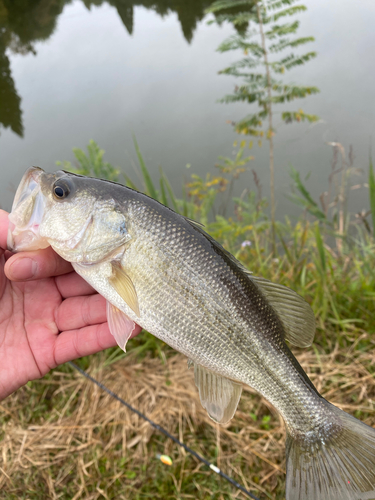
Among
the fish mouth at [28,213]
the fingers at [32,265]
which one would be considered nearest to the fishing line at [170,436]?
the fingers at [32,265]

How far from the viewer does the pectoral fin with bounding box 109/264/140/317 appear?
164 cm

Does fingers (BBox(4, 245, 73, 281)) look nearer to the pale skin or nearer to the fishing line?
the pale skin

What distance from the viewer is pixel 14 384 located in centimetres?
194

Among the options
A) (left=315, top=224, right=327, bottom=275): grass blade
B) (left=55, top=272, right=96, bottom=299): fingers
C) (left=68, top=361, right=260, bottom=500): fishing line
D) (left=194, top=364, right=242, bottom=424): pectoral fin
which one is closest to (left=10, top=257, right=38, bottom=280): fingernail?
(left=55, top=272, right=96, bottom=299): fingers

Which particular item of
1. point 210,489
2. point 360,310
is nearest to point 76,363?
point 210,489

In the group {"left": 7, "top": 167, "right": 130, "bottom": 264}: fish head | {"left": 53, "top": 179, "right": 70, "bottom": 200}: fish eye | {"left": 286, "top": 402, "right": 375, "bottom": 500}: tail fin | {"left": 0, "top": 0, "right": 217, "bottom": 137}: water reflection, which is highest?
{"left": 0, "top": 0, "right": 217, "bottom": 137}: water reflection

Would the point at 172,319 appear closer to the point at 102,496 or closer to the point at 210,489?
the point at 210,489

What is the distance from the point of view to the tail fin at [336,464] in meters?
1.49

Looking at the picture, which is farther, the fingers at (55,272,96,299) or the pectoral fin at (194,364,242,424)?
the fingers at (55,272,96,299)

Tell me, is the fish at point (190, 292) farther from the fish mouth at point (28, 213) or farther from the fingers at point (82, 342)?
the fingers at point (82, 342)

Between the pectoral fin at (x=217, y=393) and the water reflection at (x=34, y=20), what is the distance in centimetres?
1303

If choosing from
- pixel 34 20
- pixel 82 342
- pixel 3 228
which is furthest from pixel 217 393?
Answer: pixel 34 20

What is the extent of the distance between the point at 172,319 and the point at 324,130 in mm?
8061

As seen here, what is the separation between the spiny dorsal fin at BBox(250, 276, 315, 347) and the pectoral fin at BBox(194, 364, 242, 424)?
1.34 feet
